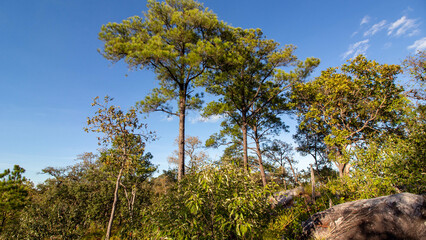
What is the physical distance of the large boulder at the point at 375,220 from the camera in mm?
5273

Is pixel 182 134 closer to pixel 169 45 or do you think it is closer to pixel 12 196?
pixel 169 45

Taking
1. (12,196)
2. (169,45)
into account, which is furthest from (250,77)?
(12,196)

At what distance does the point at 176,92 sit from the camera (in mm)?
12656

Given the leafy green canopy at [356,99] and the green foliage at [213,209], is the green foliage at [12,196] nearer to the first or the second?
the green foliage at [213,209]

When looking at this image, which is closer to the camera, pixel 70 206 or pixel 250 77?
pixel 70 206

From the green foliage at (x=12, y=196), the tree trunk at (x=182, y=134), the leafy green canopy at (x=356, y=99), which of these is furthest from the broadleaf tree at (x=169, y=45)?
the green foliage at (x=12, y=196)

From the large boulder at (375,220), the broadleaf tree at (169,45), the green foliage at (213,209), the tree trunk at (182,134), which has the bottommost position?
the large boulder at (375,220)

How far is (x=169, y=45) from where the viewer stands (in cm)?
1055

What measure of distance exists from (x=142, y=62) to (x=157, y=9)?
12.5 ft

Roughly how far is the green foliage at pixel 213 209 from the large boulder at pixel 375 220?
8.58 feet

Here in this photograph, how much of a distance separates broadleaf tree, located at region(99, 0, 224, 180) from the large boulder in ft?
21.9

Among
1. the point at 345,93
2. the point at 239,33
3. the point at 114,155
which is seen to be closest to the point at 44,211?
the point at 114,155

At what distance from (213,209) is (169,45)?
9.18 m

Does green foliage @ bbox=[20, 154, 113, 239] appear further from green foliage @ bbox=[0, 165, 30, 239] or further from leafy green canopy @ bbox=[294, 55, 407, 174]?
leafy green canopy @ bbox=[294, 55, 407, 174]
